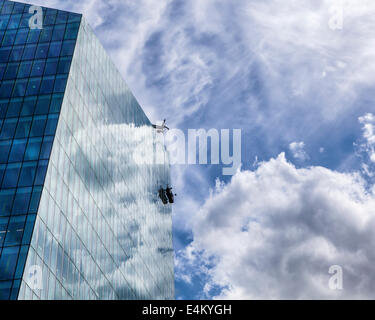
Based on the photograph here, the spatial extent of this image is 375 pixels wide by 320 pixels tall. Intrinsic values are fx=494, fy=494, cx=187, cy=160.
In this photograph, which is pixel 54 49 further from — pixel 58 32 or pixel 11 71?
pixel 11 71

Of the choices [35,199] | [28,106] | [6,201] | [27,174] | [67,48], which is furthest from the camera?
[67,48]

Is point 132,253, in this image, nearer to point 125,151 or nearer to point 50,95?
point 125,151

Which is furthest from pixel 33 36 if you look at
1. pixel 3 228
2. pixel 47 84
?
pixel 3 228

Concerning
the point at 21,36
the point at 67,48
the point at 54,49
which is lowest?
the point at 54,49

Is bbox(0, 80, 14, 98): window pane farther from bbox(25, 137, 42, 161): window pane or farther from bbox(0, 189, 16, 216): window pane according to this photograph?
bbox(0, 189, 16, 216): window pane

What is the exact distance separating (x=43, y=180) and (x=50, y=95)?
13.3m

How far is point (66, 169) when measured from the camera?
55.2m

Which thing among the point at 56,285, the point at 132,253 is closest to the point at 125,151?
the point at 132,253

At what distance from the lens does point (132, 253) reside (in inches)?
3236

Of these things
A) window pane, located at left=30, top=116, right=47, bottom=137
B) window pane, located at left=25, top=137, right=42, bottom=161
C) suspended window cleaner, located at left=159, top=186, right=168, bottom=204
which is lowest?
window pane, located at left=25, top=137, right=42, bottom=161

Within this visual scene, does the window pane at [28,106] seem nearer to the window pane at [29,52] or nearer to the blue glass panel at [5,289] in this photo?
Result: the window pane at [29,52]

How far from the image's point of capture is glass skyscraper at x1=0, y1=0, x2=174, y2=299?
4628cm

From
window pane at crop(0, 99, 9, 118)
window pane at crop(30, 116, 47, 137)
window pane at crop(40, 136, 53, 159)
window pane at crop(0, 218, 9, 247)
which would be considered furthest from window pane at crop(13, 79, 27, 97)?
window pane at crop(0, 218, 9, 247)
